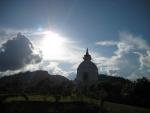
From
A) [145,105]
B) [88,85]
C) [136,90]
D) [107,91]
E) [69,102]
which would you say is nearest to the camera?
[69,102]

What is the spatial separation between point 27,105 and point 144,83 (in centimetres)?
2557

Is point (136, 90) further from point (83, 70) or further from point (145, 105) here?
point (83, 70)

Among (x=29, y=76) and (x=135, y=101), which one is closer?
(x=135, y=101)

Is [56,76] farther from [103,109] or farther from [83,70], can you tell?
[103,109]

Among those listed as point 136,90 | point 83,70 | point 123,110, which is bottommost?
point 123,110

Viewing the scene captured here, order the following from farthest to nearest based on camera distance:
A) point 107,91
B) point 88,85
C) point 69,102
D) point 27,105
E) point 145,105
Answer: point 88,85, point 107,91, point 145,105, point 69,102, point 27,105

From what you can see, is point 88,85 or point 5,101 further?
point 88,85

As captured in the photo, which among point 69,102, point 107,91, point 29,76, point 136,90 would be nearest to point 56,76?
point 29,76

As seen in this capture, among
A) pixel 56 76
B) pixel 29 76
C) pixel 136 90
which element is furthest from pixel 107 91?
pixel 29 76

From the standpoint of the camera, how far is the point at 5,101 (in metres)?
32.8

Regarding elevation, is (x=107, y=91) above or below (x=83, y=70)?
below

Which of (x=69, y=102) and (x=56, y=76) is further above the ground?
(x=56, y=76)

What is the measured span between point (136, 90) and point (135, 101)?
4104 mm

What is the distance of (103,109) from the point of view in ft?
110
